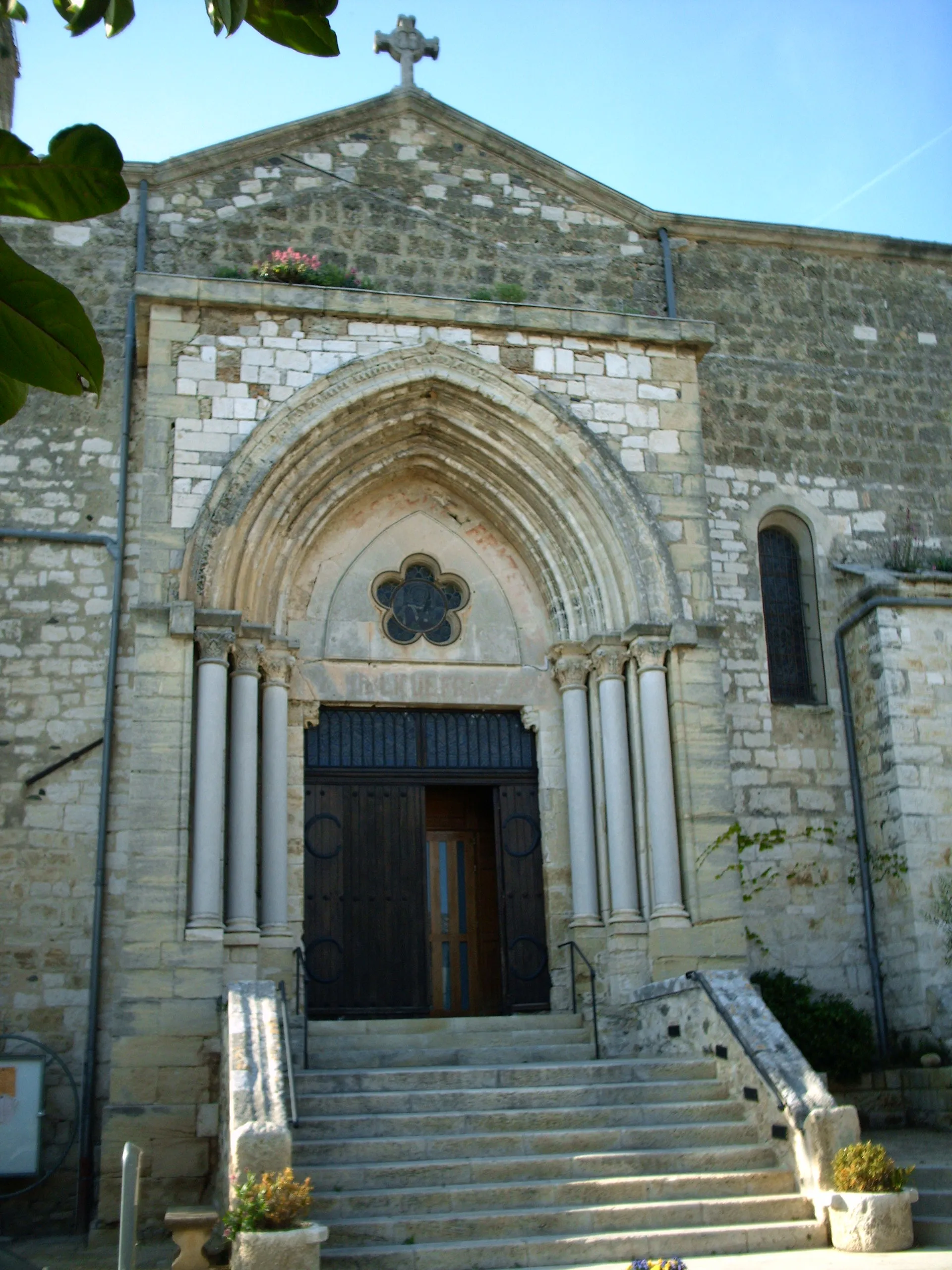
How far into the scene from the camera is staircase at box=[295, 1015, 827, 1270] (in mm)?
7082

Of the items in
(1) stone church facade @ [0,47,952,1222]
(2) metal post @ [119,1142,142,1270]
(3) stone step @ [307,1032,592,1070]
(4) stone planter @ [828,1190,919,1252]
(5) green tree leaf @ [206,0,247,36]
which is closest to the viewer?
(5) green tree leaf @ [206,0,247,36]

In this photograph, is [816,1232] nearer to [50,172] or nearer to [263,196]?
[50,172]

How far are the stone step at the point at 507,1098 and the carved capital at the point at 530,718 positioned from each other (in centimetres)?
344

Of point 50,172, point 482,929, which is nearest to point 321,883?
point 482,929

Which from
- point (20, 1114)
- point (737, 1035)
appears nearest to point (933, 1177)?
point (737, 1035)

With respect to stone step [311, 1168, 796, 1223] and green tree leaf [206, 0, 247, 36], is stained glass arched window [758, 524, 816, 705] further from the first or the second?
green tree leaf [206, 0, 247, 36]

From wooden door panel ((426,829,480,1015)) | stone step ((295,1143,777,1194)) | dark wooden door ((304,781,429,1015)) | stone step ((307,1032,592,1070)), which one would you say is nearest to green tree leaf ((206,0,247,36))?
A: stone step ((295,1143,777,1194))

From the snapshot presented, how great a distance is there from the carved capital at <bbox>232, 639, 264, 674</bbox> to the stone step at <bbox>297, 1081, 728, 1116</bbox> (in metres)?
3.30

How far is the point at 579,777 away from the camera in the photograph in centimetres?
1118

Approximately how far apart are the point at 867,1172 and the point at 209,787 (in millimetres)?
5125

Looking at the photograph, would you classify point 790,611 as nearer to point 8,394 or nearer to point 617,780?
point 617,780

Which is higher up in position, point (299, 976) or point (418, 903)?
point (418, 903)

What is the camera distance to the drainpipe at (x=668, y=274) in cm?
1341

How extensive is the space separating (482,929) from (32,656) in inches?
174
